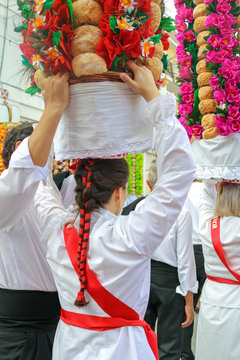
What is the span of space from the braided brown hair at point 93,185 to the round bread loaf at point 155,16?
572 millimetres

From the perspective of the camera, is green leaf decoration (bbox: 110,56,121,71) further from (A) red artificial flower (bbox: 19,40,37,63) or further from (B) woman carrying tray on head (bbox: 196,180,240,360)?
(B) woman carrying tray on head (bbox: 196,180,240,360)

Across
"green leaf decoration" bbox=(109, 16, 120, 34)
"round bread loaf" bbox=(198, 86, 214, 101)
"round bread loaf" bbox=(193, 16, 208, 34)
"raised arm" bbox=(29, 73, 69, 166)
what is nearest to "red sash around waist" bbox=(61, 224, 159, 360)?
"raised arm" bbox=(29, 73, 69, 166)

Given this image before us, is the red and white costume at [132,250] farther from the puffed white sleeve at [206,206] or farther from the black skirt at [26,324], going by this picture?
the puffed white sleeve at [206,206]

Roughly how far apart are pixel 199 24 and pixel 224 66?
385 mm

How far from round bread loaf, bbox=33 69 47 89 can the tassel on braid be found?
386 mm

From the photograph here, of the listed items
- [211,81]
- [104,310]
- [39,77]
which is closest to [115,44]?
[39,77]

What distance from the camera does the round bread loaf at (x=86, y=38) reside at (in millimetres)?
1351

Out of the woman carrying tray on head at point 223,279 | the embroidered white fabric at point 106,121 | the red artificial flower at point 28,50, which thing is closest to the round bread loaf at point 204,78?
the woman carrying tray on head at point 223,279

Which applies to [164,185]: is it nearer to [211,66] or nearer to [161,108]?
[161,108]

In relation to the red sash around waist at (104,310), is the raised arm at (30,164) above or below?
above

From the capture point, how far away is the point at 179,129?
138cm

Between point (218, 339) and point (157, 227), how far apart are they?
195 cm

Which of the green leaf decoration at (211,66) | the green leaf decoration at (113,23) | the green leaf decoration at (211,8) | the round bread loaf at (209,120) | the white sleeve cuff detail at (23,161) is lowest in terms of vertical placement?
the white sleeve cuff detail at (23,161)

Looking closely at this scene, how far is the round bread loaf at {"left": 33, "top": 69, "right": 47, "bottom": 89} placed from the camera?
1481 mm
